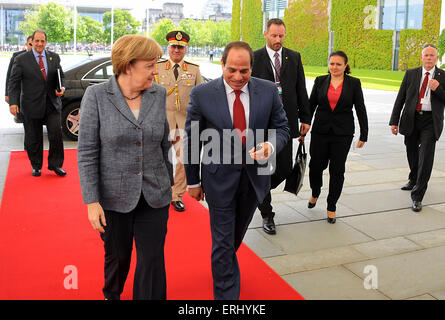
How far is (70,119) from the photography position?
29.0ft

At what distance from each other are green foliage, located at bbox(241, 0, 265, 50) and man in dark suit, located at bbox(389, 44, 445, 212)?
39273 millimetres

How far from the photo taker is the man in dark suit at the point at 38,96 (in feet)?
20.6

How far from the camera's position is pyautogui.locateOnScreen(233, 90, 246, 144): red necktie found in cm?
298

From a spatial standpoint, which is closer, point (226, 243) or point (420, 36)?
point (226, 243)

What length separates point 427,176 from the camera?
5.38 meters

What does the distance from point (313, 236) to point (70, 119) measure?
5836mm

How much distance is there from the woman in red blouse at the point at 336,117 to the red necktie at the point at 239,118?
6.81 ft

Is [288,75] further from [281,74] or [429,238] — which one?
[429,238]

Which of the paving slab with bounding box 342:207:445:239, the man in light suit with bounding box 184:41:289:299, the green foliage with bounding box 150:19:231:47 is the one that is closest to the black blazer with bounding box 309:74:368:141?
the paving slab with bounding box 342:207:445:239

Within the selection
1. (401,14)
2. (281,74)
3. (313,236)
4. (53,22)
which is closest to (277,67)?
(281,74)

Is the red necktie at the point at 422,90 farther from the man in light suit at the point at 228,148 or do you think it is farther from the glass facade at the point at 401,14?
the glass facade at the point at 401,14

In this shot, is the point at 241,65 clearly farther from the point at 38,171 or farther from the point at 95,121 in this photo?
the point at 38,171

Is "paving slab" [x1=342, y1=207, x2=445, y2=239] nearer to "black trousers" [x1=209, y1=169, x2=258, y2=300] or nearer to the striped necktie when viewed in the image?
the striped necktie

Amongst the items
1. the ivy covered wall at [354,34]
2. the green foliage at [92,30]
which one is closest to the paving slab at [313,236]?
the ivy covered wall at [354,34]
